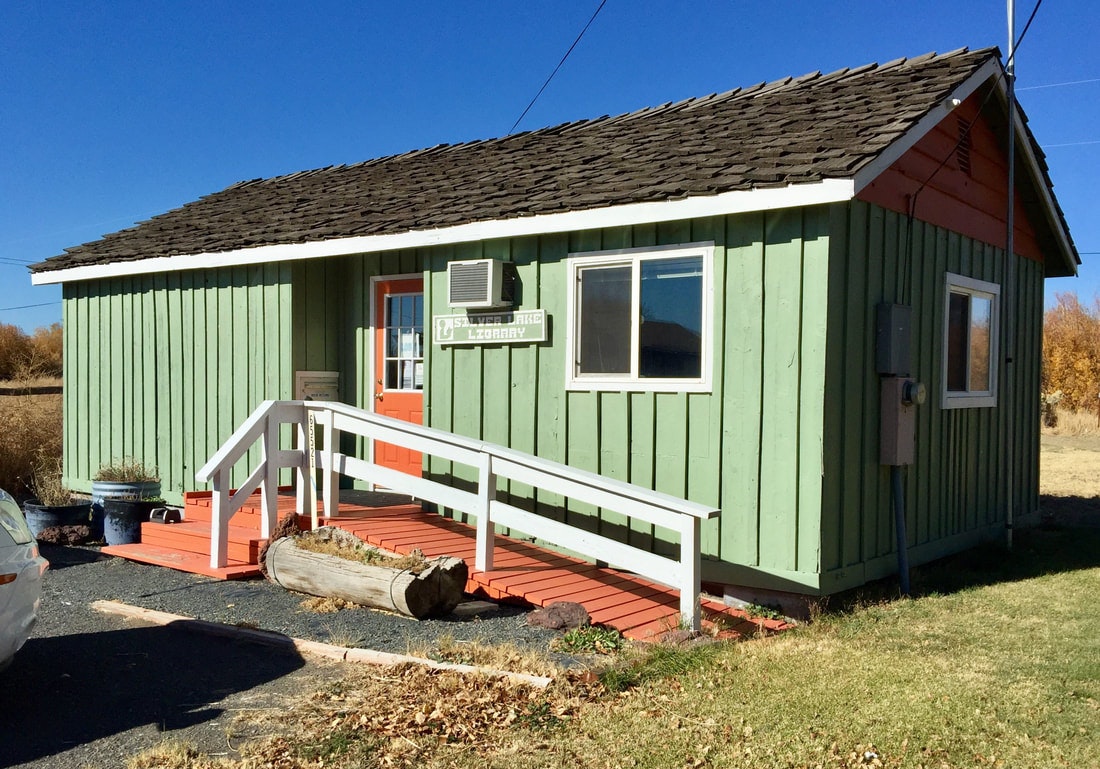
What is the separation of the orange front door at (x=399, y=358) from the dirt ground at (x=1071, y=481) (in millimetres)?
7500

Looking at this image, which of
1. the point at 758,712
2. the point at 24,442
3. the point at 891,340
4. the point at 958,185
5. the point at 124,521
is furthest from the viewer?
the point at 24,442

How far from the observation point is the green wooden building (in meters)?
6.72

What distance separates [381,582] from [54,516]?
495cm

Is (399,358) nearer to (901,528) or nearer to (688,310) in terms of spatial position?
(688,310)

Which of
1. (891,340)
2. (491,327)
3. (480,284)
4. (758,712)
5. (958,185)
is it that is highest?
(958,185)

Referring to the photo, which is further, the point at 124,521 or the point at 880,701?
the point at 124,521

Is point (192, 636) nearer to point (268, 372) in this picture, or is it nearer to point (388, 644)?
point (388, 644)

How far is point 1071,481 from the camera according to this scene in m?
15.4

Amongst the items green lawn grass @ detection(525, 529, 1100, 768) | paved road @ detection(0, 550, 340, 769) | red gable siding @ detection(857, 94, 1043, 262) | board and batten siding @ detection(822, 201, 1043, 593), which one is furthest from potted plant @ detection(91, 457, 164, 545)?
red gable siding @ detection(857, 94, 1043, 262)

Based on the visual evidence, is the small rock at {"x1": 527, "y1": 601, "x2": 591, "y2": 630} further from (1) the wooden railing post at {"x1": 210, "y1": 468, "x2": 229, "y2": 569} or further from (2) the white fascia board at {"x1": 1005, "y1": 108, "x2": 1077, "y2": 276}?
(2) the white fascia board at {"x1": 1005, "y1": 108, "x2": 1077, "y2": 276}

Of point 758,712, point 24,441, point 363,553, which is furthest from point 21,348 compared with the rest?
point 758,712

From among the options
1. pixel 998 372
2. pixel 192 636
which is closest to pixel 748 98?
pixel 998 372

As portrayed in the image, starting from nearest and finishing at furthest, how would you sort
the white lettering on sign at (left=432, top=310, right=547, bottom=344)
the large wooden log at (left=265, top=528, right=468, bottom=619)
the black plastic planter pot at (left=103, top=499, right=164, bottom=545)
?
1. the large wooden log at (left=265, top=528, right=468, bottom=619)
2. the white lettering on sign at (left=432, top=310, right=547, bottom=344)
3. the black plastic planter pot at (left=103, top=499, right=164, bottom=545)

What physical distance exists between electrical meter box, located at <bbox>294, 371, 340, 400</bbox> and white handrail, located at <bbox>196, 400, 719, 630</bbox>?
110 cm
